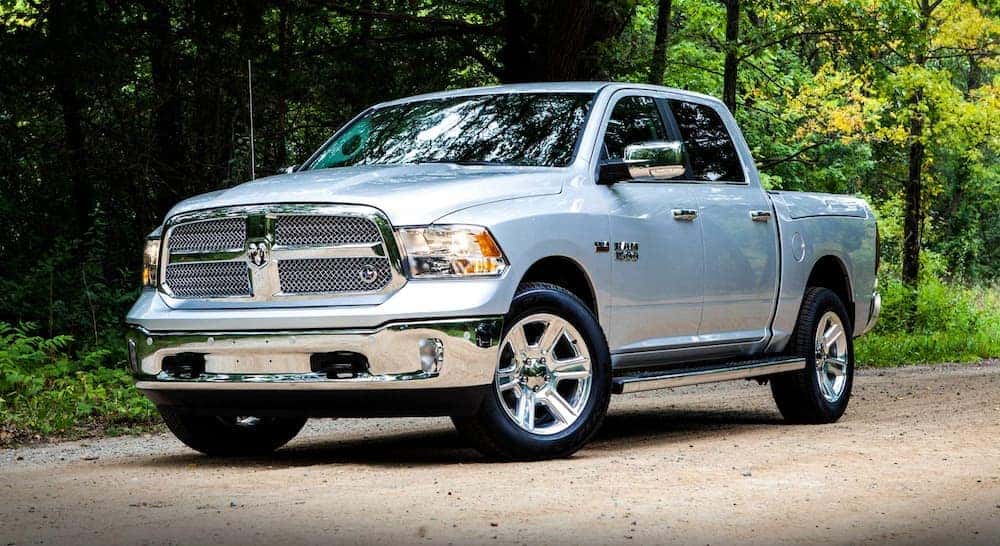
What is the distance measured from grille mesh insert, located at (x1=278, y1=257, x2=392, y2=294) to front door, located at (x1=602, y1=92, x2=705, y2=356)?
4.96 feet

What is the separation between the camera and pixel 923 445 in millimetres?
7906

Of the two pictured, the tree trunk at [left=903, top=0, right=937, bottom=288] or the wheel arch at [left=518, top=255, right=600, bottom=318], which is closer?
the wheel arch at [left=518, top=255, right=600, bottom=318]

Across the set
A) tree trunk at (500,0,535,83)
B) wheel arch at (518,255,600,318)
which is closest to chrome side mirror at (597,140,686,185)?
wheel arch at (518,255,600,318)

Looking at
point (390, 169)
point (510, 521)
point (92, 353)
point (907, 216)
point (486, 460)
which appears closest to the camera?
point (510, 521)

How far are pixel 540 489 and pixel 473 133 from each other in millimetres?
2738

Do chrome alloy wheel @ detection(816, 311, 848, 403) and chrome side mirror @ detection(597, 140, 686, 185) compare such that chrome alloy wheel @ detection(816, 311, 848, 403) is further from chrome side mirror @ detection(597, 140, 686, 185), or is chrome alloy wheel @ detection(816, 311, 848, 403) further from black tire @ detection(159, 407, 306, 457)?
black tire @ detection(159, 407, 306, 457)

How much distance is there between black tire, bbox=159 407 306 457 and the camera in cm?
794

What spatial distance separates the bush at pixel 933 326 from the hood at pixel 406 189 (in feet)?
36.3

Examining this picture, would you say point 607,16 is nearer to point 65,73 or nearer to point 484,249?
point 65,73

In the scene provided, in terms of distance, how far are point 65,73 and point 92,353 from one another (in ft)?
12.6

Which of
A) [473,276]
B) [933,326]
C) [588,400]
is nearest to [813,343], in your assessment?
[588,400]

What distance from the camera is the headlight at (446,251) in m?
6.82

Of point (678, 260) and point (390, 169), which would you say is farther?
point (678, 260)

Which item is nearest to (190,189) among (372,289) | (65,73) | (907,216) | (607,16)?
(65,73)
